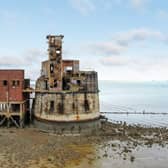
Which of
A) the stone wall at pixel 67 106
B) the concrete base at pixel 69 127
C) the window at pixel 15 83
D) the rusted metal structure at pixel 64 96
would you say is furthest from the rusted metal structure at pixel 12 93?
the concrete base at pixel 69 127

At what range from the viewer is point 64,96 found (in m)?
41.8

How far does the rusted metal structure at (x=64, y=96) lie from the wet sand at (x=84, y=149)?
1678mm

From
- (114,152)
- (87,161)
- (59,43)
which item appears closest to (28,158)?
(87,161)

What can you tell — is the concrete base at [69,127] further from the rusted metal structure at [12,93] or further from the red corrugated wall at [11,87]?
the red corrugated wall at [11,87]

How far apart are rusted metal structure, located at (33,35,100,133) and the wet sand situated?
5.50ft

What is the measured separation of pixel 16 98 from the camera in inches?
1764

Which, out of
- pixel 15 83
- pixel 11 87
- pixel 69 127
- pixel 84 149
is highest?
pixel 15 83

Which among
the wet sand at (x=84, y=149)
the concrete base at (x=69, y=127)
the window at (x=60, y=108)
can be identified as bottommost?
the wet sand at (x=84, y=149)

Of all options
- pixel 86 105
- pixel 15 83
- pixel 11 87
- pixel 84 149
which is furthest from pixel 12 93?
pixel 84 149

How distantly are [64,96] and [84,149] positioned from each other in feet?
29.4

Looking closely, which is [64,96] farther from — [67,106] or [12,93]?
[12,93]

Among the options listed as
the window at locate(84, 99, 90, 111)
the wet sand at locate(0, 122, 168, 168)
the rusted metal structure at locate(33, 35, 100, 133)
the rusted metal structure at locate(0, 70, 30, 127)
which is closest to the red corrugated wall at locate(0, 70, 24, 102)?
the rusted metal structure at locate(0, 70, 30, 127)

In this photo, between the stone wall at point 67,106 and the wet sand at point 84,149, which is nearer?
the wet sand at point 84,149

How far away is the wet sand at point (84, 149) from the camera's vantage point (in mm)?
29875
